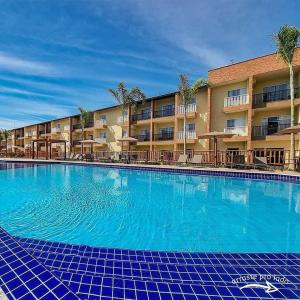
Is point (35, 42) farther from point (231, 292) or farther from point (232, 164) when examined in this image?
point (231, 292)

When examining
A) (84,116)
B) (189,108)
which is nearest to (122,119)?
(84,116)

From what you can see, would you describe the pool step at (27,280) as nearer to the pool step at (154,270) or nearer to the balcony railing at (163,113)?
the pool step at (154,270)

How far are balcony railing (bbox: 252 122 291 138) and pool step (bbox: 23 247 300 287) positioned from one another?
18459mm

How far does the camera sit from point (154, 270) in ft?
7.70

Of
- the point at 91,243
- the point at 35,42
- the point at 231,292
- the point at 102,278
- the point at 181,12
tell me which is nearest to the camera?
the point at 231,292

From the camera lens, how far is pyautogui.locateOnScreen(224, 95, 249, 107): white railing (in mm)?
19625

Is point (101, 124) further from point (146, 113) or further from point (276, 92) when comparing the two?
point (276, 92)

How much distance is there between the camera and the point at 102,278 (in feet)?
6.87

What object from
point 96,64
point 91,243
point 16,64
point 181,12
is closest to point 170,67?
point 96,64

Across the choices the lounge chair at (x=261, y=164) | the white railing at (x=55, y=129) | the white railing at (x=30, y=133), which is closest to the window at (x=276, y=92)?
the lounge chair at (x=261, y=164)

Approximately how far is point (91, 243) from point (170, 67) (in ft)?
73.0

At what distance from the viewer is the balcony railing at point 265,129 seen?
18.6 meters

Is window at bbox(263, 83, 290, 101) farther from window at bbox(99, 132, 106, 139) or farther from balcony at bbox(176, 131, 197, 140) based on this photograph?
window at bbox(99, 132, 106, 139)

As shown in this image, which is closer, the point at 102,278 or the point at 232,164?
the point at 102,278
